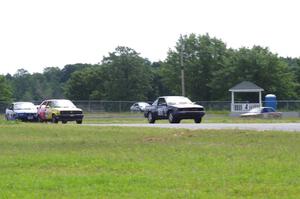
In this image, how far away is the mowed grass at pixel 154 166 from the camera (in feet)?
31.2

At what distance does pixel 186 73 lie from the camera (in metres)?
86.8

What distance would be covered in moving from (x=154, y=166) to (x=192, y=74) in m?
74.6

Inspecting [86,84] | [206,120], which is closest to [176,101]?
[206,120]

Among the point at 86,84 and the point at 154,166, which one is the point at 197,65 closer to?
the point at 86,84

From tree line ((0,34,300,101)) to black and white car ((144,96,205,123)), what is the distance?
43.4 meters

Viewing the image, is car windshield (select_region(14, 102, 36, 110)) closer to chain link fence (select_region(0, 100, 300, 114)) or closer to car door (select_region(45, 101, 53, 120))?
car door (select_region(45, 101, 53, 120))

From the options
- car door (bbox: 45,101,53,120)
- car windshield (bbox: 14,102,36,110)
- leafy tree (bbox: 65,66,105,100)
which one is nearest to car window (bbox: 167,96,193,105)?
car door (bbox: 45,101,53,120)

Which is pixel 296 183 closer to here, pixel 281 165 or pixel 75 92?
pixel 281 165

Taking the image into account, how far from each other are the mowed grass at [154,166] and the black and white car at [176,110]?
469 inches

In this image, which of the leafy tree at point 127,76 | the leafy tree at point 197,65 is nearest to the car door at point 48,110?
the leafy tree at point 197,65

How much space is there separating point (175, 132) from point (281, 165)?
1011 centimetres

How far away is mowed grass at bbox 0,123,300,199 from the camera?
9508 mm

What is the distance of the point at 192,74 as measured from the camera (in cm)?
8669

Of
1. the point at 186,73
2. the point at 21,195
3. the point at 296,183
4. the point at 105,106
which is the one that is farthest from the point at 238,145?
the point at 186,73
